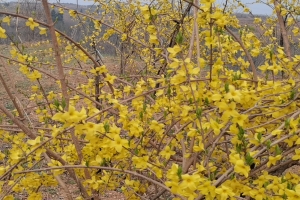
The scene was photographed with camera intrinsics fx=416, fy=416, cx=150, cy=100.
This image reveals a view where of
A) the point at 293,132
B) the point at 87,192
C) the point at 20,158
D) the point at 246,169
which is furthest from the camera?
the point at 87,192

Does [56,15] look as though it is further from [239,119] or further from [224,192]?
[224,192]

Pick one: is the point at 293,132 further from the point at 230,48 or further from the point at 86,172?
the point at 86,172

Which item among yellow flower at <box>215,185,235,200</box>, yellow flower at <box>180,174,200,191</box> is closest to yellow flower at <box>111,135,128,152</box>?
yellow flower at <box>180,174,200,191</box>

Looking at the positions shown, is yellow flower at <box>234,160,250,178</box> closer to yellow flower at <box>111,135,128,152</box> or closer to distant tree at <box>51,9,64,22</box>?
yellow flower at <box>111,135,128,152</box>

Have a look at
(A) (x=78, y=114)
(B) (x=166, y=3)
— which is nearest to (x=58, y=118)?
(A) (x=78, y=114)

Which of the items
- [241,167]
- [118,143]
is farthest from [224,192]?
[118,143]

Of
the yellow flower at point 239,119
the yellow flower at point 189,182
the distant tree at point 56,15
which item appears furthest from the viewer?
the distant tree at point 56,15

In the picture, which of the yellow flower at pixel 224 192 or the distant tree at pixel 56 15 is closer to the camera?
the yellow flower at pixel 224 192

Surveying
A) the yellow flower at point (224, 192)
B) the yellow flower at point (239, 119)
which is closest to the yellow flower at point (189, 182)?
the yellow flower at point (224, 192)

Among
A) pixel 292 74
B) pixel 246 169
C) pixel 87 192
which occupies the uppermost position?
pixel 292 74

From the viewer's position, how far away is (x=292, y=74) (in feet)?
7.90

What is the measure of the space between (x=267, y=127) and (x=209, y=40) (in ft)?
2.14

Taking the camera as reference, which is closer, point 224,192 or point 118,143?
point 224,192

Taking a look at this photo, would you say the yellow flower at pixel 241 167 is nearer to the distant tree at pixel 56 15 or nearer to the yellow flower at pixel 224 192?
the yellow flower at pixel 224 192
